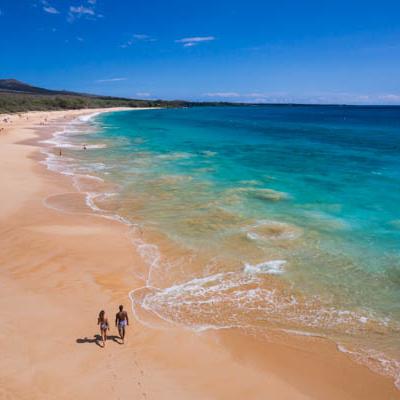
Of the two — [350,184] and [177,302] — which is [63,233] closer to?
[177,302]

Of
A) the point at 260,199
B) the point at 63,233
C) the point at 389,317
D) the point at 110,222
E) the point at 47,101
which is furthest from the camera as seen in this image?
the point at 47,101

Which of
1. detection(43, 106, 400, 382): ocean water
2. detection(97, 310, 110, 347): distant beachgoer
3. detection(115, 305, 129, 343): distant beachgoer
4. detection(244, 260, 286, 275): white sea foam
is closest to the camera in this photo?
detection(97, 310, 110, 347): distant beachgoer

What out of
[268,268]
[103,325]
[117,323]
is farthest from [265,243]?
[103,325]

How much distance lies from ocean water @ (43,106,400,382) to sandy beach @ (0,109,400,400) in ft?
2.45

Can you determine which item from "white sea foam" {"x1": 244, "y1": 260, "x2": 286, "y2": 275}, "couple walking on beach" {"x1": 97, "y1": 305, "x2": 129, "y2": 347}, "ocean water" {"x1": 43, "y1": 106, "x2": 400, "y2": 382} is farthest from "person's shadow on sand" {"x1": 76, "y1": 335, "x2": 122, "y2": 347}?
"white sea foam" {"x1": 244, "y1": 260, "x2": 286, "y2": 275}

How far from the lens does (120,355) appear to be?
10.7 metres

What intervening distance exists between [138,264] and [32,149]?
1430 inches

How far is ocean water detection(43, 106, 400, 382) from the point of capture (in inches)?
506

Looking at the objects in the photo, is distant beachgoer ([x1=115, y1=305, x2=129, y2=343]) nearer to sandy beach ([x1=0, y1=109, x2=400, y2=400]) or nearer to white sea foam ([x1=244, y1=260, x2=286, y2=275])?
sandy beach ([x1=0, y1=109, x2=400, y2=400])

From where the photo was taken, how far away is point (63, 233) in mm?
19359

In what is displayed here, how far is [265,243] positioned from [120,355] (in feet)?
33.1

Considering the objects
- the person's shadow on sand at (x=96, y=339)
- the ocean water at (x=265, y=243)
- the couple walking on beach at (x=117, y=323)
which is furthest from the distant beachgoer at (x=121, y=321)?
the ocean water at (x=265, y=243)

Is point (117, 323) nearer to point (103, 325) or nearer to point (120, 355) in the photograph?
point (103, 325)

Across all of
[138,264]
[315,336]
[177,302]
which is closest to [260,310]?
[315,336]
